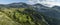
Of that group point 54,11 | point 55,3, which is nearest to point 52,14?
point 54,11

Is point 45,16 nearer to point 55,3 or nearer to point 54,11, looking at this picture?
point 54,11

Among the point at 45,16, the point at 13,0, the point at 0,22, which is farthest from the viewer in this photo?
the point at 13,0

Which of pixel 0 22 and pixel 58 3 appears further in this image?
pixel 58 3

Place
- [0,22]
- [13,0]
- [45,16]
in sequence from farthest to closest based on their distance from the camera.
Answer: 1. [13,0]
2. [45,16]
3. [0,22]

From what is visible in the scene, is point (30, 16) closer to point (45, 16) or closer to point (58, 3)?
point (45, 16)

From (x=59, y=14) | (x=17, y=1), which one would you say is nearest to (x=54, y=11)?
(x=59, y=14)

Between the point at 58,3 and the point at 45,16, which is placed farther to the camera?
the point at 58,3

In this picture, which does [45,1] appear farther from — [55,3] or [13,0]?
[13,0]

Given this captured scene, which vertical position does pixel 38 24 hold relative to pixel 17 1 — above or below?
below

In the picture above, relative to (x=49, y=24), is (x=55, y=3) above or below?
above
